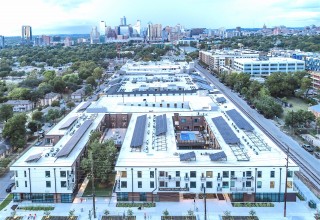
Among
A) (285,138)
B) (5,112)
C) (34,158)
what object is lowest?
(285,138)

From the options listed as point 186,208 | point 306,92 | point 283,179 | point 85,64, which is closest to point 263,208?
point 283,179

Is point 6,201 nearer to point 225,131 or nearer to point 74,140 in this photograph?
point 74,140

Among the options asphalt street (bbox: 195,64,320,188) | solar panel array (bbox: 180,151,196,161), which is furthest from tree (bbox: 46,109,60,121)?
asphalt street (bbox: 195,64,320,188)

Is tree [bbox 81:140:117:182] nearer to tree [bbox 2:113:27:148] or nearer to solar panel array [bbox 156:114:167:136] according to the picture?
solar panel array [bbox 156:114:167:136]

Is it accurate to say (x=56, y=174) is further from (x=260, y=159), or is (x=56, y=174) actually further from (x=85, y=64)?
(x=85, y=64)

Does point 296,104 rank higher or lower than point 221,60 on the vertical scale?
lower

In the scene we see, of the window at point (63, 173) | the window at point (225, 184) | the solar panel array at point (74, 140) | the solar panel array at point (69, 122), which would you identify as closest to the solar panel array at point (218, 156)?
the window at point (225, 184)

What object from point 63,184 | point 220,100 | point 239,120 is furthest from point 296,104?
point 63,184
